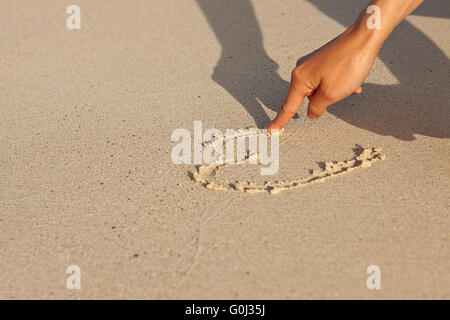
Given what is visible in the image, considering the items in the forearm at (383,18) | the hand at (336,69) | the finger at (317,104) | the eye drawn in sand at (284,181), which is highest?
the forearm at (383,18)

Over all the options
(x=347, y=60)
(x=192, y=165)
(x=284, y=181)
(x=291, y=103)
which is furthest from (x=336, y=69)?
(x=192, y=165)

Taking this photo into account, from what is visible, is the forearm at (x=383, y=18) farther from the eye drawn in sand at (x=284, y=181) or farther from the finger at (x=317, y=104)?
the eye drawn in sand at (x=284, y=181)

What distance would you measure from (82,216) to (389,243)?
855 millimetres

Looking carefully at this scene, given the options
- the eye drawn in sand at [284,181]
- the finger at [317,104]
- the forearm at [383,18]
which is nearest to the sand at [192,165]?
the eye drawn in sand at [284,181]

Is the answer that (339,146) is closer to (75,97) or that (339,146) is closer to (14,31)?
(75,97)

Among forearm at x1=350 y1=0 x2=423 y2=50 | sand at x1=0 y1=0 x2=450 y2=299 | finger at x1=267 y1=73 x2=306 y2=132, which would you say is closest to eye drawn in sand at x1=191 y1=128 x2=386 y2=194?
sand at x1=0 y1=0 x2=450 y2=299

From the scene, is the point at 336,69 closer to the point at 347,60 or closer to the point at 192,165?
the point at 347,60

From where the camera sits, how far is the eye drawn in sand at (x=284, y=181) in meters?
1.45

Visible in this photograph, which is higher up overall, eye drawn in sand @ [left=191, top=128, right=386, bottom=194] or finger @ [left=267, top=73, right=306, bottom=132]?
finger @ [left=267, top=73, right=306, bottom=132]

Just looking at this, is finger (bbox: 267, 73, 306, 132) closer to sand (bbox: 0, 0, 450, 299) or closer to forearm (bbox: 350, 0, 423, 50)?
sand (bbox: 0, 0, 450, 299)

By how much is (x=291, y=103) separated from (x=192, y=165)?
38 cm

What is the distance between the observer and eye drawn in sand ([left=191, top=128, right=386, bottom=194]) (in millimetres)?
1449

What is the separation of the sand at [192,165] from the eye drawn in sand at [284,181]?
24 millimetres

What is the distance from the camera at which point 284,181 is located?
1.47m
